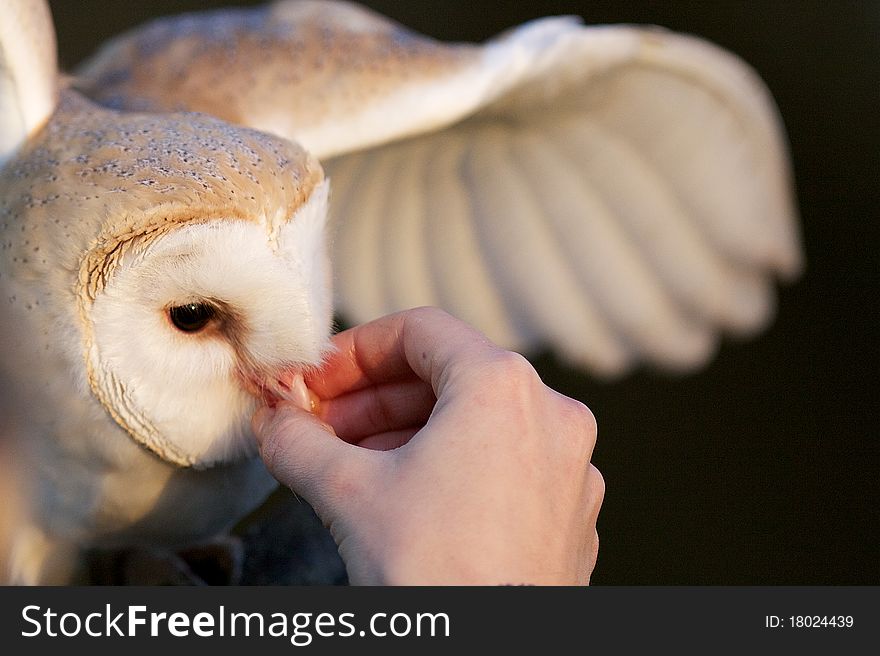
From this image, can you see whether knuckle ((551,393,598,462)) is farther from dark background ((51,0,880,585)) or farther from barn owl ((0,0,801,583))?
dark background ((51,0,880,585))

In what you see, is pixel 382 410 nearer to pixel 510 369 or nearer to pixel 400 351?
pixel 400 351

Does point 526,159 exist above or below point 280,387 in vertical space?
below

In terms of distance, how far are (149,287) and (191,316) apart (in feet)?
0.13

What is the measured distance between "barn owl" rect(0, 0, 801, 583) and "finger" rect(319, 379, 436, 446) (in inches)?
2.5

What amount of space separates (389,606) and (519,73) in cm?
76

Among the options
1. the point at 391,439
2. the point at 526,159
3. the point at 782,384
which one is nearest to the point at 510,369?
the point at 391,439

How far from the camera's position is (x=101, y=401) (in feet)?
2.12

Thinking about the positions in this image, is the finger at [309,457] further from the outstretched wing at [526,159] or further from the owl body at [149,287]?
the outstretched wing at [526,159]

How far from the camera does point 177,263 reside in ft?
1.88

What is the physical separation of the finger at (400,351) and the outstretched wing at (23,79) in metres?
0.33

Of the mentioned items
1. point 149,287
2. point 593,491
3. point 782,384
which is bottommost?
point 782,384

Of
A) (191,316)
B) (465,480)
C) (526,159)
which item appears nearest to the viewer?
(465,480)

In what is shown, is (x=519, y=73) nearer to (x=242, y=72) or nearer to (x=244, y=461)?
(x=242, y=72)

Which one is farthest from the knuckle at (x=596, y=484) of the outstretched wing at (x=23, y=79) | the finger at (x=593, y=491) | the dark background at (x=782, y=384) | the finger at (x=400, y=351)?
the dark background at (x=782, y=384)
